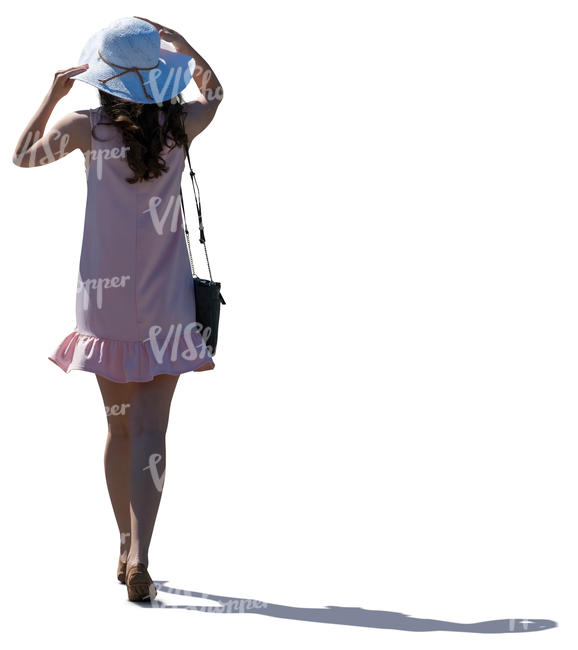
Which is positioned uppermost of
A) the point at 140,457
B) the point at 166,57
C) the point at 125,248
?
the point at 166,57

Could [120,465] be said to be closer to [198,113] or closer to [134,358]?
[134,358]

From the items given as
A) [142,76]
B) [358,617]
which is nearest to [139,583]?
[358,617]

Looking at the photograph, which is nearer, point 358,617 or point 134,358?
point 358,617

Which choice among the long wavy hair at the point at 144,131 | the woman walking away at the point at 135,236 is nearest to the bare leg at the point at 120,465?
the woman walking away at the point at 135,236

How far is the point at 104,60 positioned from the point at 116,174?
1.75ft

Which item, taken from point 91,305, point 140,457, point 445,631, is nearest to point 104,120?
point 91,305

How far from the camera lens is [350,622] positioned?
6793mm

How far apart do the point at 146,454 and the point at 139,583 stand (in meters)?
0.60

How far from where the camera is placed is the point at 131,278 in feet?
23.2

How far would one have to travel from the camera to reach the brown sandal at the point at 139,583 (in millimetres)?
6984

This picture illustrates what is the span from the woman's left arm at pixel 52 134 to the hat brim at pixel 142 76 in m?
0.07

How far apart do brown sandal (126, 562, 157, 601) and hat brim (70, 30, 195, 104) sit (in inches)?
84.5

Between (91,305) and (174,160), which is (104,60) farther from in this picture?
(91,305)

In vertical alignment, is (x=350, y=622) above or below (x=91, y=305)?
below
